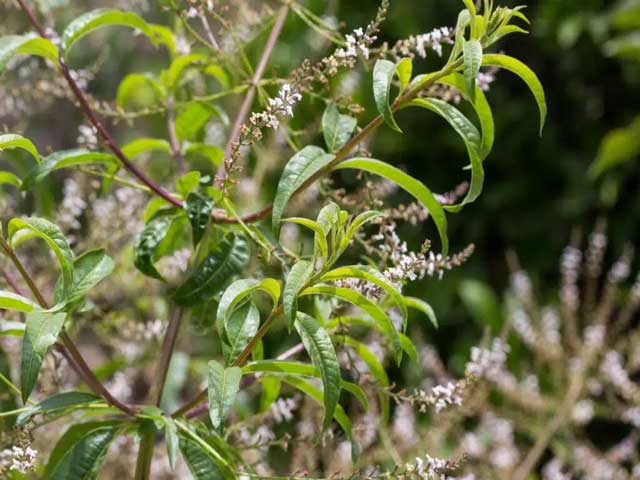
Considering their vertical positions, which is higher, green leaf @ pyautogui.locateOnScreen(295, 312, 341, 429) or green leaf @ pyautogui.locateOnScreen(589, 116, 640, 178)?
green leaf @ pyautogui.locateOnScreen(589, 116, 640, 178)

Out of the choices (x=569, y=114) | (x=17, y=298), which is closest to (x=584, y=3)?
(x=569, y=114)

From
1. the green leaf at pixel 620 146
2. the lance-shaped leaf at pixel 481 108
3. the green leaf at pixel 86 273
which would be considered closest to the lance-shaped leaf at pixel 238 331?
the green leaf at pixel 86 273

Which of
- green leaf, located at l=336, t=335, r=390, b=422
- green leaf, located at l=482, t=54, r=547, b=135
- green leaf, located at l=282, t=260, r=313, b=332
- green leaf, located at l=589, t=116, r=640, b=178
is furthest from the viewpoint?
green leaf, located at l=589, t=116, r=640, b=178

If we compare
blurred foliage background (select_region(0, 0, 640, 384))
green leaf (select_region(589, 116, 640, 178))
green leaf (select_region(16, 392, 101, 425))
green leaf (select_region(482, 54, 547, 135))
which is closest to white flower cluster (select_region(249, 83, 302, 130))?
green leaf (select_region(482, 54, 547, 135))

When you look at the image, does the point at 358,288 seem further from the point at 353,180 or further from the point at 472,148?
the point at 353,180

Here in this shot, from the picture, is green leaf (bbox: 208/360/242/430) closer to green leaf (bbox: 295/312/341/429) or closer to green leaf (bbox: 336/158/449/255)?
green leaf (bbox: 295/312/341/429)

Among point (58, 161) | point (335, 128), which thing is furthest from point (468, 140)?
point (58, 161)

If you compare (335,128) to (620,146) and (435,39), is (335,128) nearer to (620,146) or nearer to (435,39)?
(435,39)

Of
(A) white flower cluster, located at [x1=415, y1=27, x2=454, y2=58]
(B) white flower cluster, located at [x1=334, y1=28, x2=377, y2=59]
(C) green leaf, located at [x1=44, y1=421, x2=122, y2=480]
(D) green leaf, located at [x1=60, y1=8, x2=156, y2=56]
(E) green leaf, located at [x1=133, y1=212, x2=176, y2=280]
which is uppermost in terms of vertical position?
(D) green leaf, located at [x1=60, y1=8, x2=156, y2=56]
